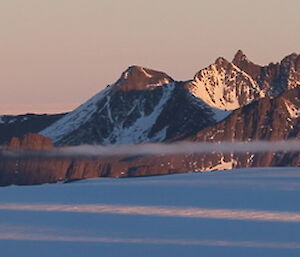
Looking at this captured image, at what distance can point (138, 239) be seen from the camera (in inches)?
2020

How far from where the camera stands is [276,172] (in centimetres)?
7162

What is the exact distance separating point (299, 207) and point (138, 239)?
8.83 metres

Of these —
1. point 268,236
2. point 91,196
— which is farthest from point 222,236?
point 91,196

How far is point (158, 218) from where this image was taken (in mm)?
56000

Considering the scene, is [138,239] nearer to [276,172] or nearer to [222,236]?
[222,236]

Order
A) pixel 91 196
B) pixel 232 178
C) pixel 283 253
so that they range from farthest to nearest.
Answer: pixel 232 178, pixel 91 196, pixel 283 253

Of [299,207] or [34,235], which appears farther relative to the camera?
[299,207]

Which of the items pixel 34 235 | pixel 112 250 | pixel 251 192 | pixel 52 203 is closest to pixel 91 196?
pixel 52 203

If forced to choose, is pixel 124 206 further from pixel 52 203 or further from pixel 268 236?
pixel 268 236

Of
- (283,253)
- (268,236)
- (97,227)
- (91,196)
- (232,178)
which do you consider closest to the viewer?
(283,253)

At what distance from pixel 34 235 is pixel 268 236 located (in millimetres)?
8505

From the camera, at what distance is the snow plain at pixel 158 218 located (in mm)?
49469

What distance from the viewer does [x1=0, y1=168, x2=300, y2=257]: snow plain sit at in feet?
162

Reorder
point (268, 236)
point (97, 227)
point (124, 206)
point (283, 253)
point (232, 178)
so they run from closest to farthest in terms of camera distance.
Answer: point (283, 253) < point (268, 236) < point (97, 227) < point (124, 206) < point (232, 178)
